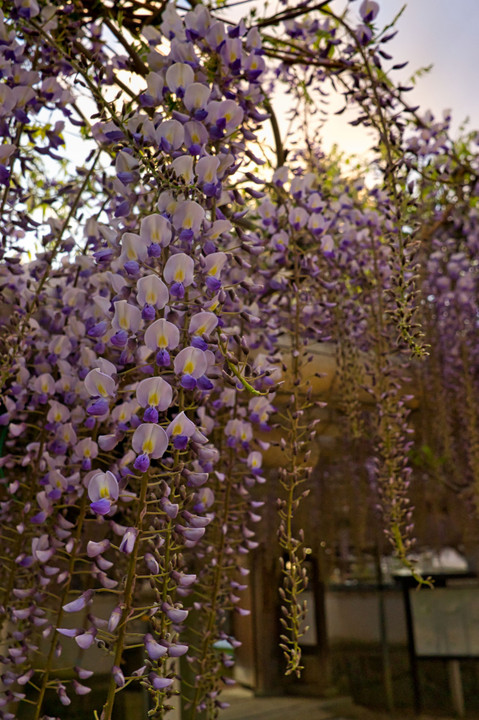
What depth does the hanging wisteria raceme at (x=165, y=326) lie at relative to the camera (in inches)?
30.7

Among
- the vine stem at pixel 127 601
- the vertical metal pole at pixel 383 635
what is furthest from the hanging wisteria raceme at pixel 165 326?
the vertical metal pole at pixel 383 635

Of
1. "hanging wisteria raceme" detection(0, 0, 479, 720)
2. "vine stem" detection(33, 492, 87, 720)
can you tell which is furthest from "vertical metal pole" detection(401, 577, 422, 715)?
"vine stem" detection(33, 492, 87, 720)

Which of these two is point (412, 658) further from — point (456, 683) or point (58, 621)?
point (58, 621)

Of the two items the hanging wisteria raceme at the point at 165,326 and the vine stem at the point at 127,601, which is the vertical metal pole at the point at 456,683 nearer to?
the hanging wisteria raceme at the point at 165,326

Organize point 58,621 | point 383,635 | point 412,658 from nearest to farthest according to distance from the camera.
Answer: point 58,621, point 412,658, point 383,635

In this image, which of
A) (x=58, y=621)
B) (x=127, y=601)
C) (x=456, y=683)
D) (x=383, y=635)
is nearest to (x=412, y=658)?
(x=456, y=683)

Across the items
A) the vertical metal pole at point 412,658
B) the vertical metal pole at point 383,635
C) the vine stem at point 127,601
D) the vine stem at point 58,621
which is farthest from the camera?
the vertical metal pole at point 383,635

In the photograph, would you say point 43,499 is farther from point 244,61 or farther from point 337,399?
point 337,399

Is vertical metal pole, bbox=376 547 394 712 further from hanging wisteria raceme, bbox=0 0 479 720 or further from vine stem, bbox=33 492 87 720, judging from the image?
vine stem, bbox=33 492 87 720

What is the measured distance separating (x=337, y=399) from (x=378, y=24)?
1.16 metres

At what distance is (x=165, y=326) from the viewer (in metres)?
0.76

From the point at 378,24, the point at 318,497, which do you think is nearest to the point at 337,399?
the point at 378,24

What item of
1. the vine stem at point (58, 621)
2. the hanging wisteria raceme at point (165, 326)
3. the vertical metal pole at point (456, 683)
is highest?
the hanging wisteria raceme at point (165, 326)

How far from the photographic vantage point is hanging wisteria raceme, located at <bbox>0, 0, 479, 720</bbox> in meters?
0.78
